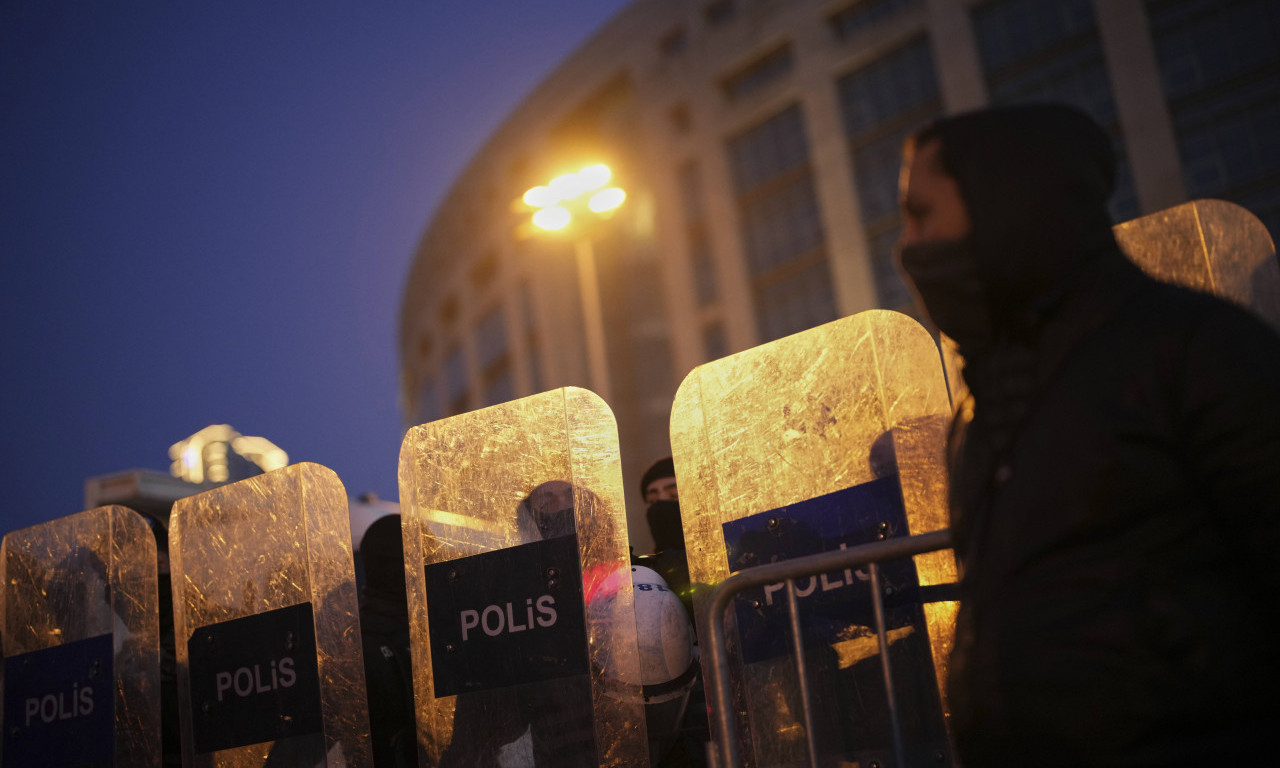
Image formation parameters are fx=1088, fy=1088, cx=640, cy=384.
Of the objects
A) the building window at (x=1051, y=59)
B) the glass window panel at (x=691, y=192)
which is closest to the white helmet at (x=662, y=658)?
the building window at (x=1051, y=59)

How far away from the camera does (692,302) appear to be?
25.7 m

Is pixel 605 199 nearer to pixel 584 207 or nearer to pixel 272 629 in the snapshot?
pixel 584 207

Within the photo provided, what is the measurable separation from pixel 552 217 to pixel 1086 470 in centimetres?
872

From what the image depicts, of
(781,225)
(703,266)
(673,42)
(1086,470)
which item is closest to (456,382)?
(703,266)

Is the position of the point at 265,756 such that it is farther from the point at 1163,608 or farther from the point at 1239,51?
the point at 1239,51

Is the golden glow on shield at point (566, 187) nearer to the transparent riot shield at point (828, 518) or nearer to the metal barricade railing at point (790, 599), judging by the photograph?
the transparent riot shield at point (828, 518)

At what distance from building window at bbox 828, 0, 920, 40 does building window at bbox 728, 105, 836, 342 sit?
1.96m

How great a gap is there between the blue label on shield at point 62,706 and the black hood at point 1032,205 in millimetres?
4119

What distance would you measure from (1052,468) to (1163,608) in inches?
9.6

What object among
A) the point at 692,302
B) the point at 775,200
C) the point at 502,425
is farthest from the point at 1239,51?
the point at 502,425

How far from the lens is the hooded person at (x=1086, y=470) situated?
4.90 feet

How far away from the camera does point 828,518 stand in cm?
332

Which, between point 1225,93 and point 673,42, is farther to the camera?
point 673,42

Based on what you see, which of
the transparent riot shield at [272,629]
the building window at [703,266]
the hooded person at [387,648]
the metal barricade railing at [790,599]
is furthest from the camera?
the building window at [703,266]
